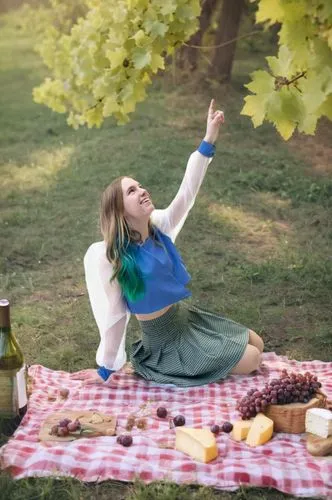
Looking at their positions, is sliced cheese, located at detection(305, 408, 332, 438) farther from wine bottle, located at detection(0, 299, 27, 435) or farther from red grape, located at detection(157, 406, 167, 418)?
wine bottle, located at detection(0, 299, 27, 435)

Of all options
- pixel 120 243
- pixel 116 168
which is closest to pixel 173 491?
pixel 120 243

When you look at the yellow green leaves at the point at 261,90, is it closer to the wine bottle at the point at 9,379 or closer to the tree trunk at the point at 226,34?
the wine bottle at the point at 9,379

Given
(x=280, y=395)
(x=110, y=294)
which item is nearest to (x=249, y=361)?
(x=280, y=395)

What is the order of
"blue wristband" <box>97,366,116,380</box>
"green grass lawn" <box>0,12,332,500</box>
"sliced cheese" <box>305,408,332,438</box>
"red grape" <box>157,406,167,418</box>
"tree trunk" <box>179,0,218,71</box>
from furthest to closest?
"tree trunk" <box>179,0,218,71</box>
"green grass lawn" <box>0,12,332,500</box>
"blue wristband" <box>97,366,116,380</box>
"red grape" <box>157,406,167,418</box>
"sliced cheese" <box>305,408,332,438</box>

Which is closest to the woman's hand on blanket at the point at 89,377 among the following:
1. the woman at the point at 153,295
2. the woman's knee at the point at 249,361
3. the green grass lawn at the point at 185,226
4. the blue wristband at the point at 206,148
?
the woman at the point at 153,295

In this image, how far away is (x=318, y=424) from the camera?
11.2 feet

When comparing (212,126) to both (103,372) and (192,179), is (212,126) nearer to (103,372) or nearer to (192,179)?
(192,179)

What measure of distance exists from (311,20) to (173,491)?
1832mm

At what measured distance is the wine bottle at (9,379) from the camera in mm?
3615

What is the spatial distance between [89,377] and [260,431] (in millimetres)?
1124

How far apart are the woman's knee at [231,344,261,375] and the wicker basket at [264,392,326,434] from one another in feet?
1.90

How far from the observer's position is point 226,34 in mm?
10891

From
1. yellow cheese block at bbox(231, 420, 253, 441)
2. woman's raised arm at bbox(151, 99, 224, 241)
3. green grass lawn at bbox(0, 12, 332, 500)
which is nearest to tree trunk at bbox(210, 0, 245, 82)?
green grass lawn at bbox(0, 12, 332, 500)

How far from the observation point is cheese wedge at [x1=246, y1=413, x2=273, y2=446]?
3426mm
